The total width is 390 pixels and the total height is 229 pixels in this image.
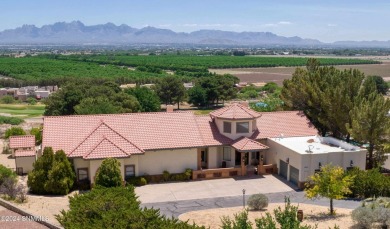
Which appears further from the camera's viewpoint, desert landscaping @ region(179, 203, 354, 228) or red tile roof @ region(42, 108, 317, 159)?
red tile roof @ region(42, 108, 317, 159)

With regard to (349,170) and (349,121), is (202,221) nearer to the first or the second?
(349,170)

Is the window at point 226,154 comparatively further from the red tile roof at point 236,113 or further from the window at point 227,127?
the red tile roof at point 236,113

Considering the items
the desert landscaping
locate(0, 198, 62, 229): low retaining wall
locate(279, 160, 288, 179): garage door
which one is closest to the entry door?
locate(279, 160, 288, 179): garage door

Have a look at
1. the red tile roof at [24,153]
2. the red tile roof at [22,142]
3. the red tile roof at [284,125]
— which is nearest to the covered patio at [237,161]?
the red tile roof at [284,125]

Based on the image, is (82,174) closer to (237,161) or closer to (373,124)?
(237,161)

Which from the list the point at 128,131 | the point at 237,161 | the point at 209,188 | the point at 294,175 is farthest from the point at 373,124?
the point at 128,131

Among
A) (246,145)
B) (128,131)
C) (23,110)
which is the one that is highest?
(128,131)

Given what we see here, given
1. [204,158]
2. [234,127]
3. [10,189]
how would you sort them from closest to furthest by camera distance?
[10,189] → [204,158] → [234,127]

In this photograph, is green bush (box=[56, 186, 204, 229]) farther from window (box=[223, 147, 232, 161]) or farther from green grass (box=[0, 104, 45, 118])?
green grass (box=[0, 104, 45, 118])

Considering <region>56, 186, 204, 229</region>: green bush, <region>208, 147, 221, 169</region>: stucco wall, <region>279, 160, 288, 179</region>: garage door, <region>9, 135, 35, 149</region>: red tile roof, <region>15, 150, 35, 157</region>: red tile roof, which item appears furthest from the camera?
<region>9, 135, 35, 149</region>: red tile roof
